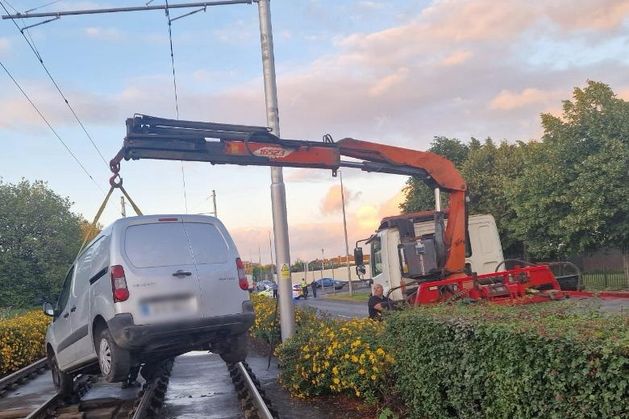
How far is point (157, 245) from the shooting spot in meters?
8.39

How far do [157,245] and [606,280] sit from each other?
28679mm

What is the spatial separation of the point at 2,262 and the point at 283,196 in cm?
4264

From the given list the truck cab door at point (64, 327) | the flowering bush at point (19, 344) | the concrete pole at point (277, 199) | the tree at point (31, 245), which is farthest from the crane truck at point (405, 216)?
the tree at point (31, 245)

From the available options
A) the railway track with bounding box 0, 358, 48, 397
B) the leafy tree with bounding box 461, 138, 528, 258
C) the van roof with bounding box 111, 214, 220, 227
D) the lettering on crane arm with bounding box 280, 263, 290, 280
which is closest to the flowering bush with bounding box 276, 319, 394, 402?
the lettering on crane arm with bounding box 280, 263, 290, 280

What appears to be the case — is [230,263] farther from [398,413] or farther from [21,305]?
[21,305]

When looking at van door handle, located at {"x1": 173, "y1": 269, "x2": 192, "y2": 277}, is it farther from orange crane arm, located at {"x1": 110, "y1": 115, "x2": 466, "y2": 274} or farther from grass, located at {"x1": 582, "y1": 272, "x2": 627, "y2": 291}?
grass, located at {"x1": 582, "y1": 272, "x2": 627, "y2": 291}

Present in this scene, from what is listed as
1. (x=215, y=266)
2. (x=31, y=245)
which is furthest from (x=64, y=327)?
(x=31, y=245)

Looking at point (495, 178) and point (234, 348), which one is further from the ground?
point (495, 178)

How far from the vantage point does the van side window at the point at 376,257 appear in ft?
48.8

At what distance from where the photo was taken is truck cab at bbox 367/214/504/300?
554 inches

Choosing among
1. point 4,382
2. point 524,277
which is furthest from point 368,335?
point 4,382

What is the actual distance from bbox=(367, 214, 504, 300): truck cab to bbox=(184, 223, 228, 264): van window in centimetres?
575

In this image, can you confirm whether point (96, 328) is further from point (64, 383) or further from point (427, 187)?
point (427, 187)

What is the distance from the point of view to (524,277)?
38.2 feet
